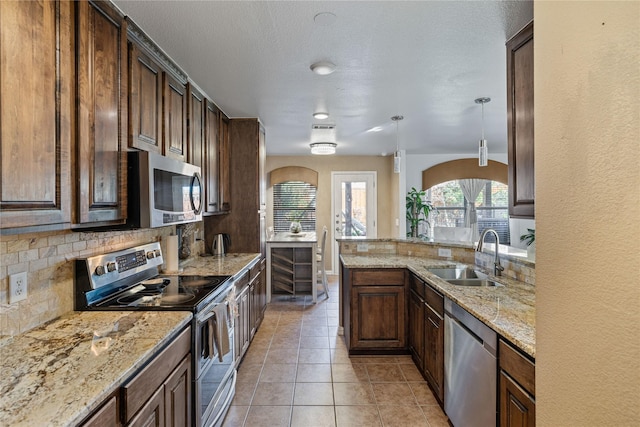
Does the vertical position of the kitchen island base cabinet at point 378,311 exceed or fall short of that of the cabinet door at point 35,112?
it falls short

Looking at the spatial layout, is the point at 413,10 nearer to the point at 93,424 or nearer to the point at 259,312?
the point at 93,424

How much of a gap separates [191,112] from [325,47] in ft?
3.99

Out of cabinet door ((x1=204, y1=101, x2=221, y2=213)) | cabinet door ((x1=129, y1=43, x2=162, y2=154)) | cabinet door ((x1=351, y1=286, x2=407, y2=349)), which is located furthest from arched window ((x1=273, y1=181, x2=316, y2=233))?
cabinet door ((x1=129, y1=43, x2=162, y2=154))

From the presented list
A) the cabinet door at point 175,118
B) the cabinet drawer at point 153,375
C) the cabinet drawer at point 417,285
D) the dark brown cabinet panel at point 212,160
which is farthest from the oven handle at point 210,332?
the cabinet drawer at point 417,285

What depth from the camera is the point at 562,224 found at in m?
0.76

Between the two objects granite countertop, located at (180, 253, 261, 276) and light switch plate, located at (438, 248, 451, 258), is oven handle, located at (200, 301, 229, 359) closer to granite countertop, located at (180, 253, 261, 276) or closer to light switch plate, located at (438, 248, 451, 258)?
granite countertop, located at (180, 253, 261, 276)

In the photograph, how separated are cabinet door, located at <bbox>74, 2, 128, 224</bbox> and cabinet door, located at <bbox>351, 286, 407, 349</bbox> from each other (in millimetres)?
2151

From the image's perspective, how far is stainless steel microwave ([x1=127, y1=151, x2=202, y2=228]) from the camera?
1800mm

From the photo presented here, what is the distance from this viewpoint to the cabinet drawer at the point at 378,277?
10.4ft

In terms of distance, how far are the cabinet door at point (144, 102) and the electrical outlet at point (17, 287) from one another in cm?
76

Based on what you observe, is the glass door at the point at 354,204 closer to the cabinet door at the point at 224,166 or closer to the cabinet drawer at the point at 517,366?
the cabinet door at the point at 224,166

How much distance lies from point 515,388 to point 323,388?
1.63 meters

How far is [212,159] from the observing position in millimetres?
3361

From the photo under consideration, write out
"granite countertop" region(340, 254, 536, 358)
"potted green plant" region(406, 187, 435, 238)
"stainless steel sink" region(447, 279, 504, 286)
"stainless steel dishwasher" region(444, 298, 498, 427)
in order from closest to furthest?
1. "granite countertop" region(340, 254, 536, 358)
2. "stainless steel dishwasher" region(444, 298, 498, 427)
3. "stainless steel sink" region(447, 279, 504, 286)
4. "potted green plant" region(406, 187, 435, 238)
